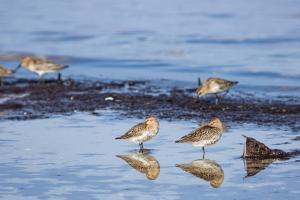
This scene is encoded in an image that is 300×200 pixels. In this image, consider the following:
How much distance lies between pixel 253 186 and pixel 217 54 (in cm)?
1358

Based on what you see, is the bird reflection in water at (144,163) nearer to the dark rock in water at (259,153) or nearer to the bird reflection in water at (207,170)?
the bird reflection in water at (207,170)

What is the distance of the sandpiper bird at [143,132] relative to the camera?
13.5 meters

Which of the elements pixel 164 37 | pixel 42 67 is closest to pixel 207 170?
pixel 42 67

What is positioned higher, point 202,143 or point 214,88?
point 214,88

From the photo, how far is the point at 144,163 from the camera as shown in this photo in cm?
1258

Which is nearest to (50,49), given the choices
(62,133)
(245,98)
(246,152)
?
(245,98)

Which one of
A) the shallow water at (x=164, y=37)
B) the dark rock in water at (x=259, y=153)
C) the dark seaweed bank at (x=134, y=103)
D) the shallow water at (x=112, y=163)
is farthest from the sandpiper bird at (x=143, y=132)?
the shallow water at (x=164, y=37)

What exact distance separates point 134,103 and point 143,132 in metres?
3.91

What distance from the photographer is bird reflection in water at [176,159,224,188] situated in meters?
11.5

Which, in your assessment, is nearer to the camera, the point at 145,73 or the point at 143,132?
the point at 143,132

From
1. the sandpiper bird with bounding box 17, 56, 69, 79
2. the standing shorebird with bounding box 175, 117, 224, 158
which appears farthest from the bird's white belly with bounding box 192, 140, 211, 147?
the sandpiper bird with bounding box 17, 56, 69, 79

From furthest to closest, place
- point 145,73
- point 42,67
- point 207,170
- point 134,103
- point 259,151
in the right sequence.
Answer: point 145,73, point 42,67, point 134,103, point 259,151, point 207,170

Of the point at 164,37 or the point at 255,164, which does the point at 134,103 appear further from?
the point at 164,37

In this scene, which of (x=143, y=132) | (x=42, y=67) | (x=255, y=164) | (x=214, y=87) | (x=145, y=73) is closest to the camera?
(x=255, y=164)
